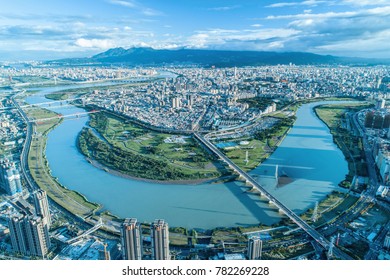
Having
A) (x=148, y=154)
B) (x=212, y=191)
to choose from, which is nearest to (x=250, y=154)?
(x=212, y=191)

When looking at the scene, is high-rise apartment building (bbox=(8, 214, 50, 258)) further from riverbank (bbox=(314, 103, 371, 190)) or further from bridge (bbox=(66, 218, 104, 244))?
riverbank (bbox=(314, 103, 371, 190))

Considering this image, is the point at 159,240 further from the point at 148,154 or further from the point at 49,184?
the point at 148,154

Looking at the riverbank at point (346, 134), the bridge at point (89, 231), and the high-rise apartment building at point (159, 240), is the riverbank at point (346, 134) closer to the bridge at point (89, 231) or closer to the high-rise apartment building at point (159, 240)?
the high-rise apartment building at point (159, 240)

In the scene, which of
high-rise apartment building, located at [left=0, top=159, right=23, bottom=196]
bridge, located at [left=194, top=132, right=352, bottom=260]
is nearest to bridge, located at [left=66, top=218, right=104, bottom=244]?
high-rise apartment building, located at [left=0, top=159, right=23, bottom=196]

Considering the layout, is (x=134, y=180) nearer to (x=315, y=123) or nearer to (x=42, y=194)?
(x=42, y=194)

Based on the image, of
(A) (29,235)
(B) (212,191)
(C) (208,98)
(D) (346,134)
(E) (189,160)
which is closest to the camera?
(A) (29,235)
